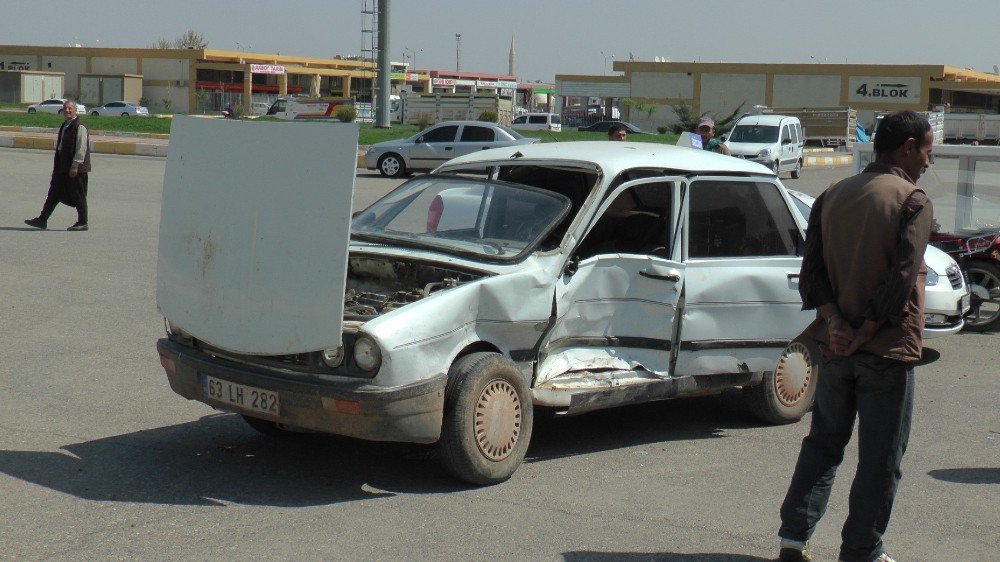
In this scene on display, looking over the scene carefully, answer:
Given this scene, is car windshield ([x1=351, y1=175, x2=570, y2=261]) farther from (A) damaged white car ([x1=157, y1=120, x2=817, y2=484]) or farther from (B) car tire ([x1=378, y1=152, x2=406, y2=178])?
(B) car tire ([x1=378, y1=152, x2=406, y2=178])

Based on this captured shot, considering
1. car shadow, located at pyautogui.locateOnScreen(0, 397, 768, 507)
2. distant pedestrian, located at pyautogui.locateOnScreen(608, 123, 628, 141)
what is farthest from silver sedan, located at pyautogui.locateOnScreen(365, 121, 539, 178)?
car shadow, located at pyautogui.locateOnScreen(0, 397, 768, 507)

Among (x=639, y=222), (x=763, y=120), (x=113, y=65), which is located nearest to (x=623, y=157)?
(x=639, y=222)

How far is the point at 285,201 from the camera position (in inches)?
204

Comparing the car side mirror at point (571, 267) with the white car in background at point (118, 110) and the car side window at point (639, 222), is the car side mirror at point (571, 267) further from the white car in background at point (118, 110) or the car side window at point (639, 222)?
the white car in background at point (118, 110)

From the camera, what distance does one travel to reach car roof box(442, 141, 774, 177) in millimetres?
6277

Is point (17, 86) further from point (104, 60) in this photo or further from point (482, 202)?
point (482, 202)

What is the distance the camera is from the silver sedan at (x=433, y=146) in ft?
89.0

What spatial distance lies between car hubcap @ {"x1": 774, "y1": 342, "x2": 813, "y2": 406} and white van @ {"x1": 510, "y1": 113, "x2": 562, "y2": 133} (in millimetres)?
48840

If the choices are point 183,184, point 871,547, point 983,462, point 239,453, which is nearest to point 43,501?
point 239,453

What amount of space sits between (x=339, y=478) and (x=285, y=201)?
54.4 inches

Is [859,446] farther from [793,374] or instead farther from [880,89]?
[880,89]

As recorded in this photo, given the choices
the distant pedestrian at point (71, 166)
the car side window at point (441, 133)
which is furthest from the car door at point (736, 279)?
the car side window at point (441, 133)

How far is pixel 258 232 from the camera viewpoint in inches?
207

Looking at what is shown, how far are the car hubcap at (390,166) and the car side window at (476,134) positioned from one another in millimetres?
1720
